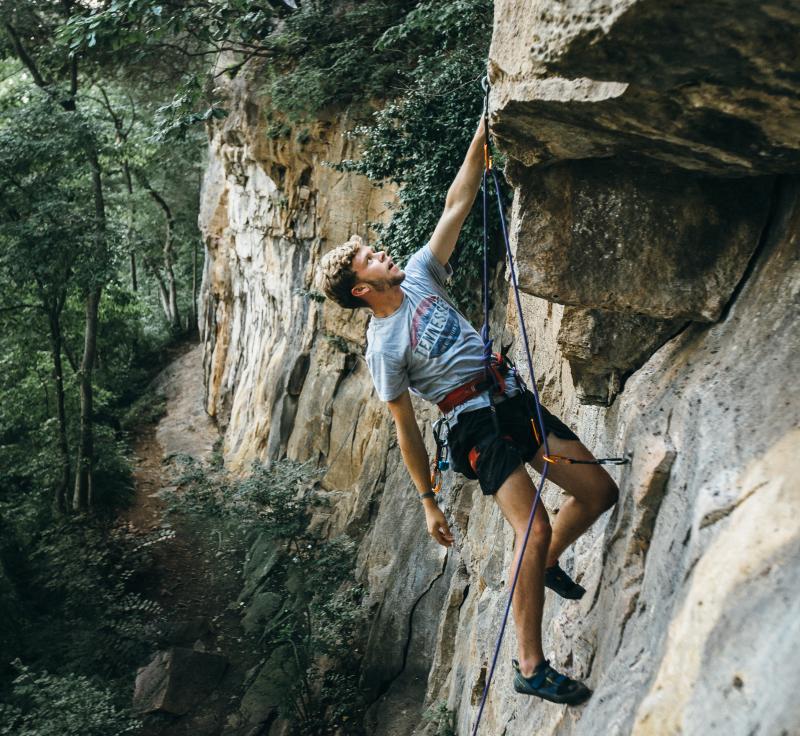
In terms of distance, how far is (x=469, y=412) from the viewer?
3.40 metres

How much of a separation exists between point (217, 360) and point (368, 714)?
1321 centimetres

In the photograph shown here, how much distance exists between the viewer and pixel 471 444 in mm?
3396

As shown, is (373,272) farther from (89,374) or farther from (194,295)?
(194,295)

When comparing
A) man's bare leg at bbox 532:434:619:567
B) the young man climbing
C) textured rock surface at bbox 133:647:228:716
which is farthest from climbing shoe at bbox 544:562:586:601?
textured rock surface at bbox 133:647:228:716

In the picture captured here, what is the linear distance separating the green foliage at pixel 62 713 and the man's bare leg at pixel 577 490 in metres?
6.44

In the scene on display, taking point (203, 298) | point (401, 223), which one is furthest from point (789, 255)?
point (203, 298)

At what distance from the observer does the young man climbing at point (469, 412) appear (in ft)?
10.3

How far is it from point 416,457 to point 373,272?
917 millimetres

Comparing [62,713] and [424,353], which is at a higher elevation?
[424,353]

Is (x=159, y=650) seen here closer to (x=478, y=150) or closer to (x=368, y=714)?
(x=368, y=714)

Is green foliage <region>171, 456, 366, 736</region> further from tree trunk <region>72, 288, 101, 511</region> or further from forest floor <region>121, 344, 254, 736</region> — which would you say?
tree trunk <region>72, 288, 101, 511</region>

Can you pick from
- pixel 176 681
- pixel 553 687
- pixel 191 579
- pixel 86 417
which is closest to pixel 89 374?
pixel 86 417

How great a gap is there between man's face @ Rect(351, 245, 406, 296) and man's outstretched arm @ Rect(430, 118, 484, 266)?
1.30 ft

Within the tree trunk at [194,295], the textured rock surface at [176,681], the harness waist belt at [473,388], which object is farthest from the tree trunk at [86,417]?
the tree trunk at [194,295]
